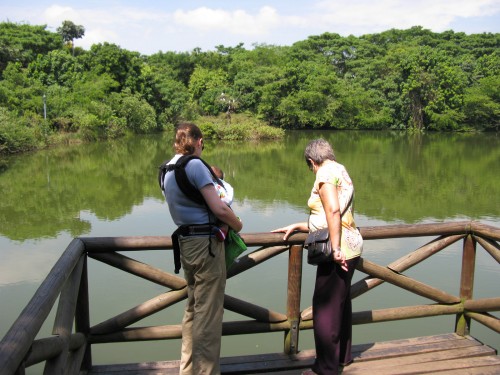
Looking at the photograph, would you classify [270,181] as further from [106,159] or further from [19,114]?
[19,114]

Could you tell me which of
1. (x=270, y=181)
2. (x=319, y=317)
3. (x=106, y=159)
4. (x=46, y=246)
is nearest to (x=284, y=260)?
(x=46, y=246)

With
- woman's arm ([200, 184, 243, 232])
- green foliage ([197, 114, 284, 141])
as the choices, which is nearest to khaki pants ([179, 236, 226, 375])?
woman's arm ([200, 184, 243, 232])

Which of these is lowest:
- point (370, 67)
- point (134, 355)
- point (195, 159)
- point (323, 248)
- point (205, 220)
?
point (134, 355)

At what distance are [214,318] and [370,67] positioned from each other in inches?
1559

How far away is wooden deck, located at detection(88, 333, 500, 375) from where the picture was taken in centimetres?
259

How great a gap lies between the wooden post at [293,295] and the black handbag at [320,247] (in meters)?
0.30

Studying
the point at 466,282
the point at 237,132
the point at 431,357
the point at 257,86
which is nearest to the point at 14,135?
the point at 237,132

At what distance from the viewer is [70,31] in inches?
1859

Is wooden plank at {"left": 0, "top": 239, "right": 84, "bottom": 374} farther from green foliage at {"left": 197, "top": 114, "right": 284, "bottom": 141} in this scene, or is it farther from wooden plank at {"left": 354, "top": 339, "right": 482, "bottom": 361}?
green foliage at {"left": 197, "top": 114, "right": 284, "bottom": 141}

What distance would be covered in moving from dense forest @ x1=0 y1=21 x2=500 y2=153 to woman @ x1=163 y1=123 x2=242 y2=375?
22923mm

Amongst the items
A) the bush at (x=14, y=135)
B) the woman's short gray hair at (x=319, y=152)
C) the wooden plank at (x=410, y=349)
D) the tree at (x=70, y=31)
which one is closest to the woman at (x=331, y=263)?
the woman's short gray hair at (x=319, y=152)

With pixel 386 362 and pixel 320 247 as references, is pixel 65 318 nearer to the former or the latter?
pixel 320 247

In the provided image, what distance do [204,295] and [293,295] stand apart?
2.29ft

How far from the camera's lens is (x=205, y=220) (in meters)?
2.16
